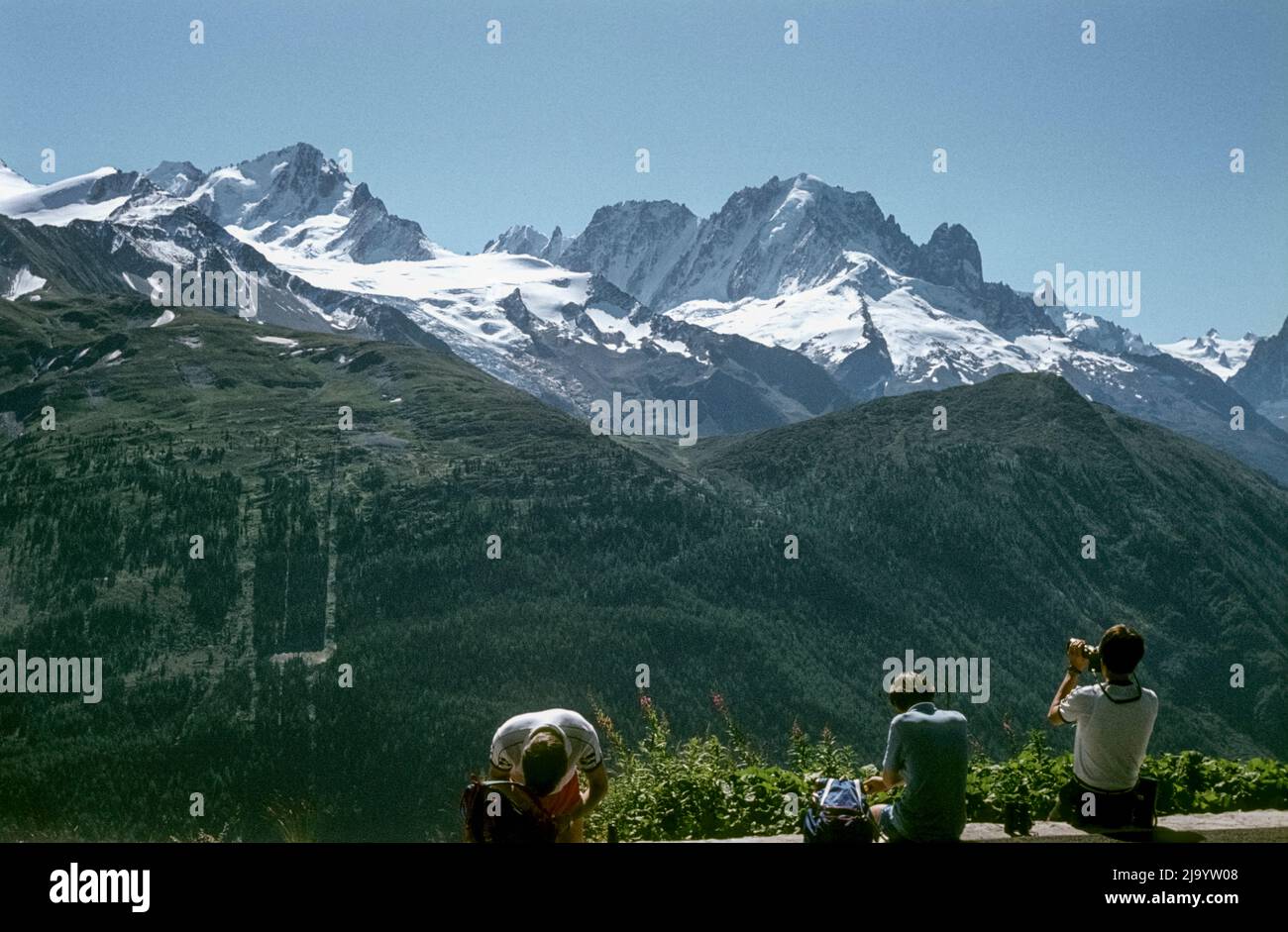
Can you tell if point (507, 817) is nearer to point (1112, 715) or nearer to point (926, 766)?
point (926, 766)

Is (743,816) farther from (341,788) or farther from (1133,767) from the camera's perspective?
(341,788)

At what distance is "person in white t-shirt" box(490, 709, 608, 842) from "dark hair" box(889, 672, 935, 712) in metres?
2.93

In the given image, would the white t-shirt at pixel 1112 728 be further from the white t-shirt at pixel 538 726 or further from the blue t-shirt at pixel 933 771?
the white t-shirt at pixel 538 726

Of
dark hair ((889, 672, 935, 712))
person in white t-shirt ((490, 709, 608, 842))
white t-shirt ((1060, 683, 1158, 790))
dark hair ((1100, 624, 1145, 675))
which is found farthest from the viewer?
white t-shirt ((1060, 683, 1158, 790))

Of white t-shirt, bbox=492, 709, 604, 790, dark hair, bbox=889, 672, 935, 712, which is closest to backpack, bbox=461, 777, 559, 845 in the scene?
white t-shirt, bbox=492, 709, 604, 790

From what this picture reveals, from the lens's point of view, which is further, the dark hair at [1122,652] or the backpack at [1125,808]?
the backpack at [1125,808]

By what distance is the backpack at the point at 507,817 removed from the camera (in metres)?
9.50

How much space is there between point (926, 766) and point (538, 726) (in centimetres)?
374

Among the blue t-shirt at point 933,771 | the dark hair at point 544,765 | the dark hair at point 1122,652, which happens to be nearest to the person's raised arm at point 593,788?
the dark hair at point 544,765

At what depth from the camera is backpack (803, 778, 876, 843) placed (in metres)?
11.0

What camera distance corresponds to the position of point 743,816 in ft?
49.5

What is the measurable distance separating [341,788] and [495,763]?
7656 inches

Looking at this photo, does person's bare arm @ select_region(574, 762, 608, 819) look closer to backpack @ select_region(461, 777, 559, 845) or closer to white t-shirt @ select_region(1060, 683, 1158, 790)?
backpack @ select_region(461, 777, 559, 845)

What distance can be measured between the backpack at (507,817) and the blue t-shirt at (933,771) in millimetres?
3575
